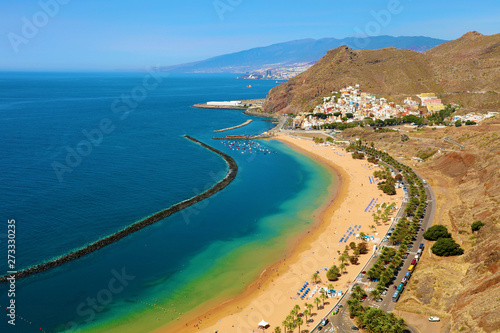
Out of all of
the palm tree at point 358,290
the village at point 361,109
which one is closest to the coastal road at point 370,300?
the palm tree at point 358,290

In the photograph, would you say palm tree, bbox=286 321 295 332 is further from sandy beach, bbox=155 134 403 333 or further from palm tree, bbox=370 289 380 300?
palm tree, bbox=370 289 380 300

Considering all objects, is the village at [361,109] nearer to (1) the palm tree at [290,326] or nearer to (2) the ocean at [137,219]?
(2) the ocean at [137,219]

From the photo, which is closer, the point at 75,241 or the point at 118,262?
the point at 118,262

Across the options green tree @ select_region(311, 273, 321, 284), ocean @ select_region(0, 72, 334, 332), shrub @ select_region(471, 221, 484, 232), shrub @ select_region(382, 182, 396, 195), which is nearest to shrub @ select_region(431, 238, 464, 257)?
shrub @ select_region(471, 221, 484, 232)

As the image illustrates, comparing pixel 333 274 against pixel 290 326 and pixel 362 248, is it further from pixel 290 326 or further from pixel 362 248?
pixel 290 326

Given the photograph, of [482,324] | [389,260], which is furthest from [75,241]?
[482,324]

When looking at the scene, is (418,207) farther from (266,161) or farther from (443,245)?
(266,161)

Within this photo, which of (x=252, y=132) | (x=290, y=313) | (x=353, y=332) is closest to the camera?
(x=353, y=332)
